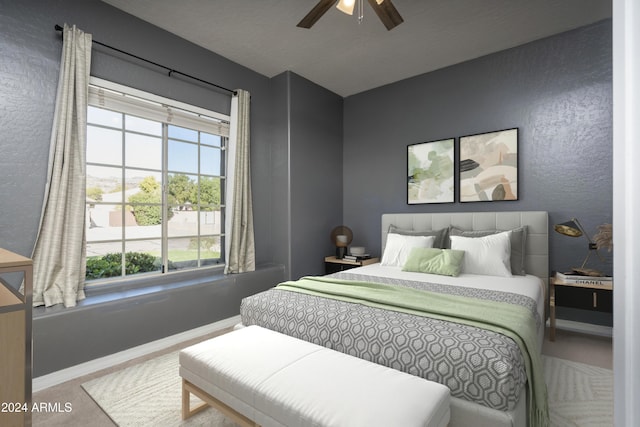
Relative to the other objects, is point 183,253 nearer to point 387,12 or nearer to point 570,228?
point 387,12

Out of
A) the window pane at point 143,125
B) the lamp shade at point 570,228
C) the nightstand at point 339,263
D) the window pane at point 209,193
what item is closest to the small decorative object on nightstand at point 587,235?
the lamp shade at point 570,228

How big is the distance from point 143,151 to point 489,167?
3672 millimetres

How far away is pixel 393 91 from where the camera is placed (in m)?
4.24

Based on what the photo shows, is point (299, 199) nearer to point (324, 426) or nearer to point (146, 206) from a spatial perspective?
point (146, 206)

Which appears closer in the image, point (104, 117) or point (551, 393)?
point (551, 393)

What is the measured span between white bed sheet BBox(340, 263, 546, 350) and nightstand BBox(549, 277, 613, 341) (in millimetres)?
124

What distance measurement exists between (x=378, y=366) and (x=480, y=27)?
3.23 metres

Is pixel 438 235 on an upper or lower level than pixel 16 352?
upper

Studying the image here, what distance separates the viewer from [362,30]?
3.05m

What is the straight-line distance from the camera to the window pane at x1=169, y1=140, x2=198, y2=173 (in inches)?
127

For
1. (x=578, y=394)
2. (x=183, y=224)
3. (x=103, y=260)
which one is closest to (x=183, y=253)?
(x=183, y=224)

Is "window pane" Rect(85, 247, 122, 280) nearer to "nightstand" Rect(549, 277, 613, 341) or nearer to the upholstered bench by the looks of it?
the upholstered bench

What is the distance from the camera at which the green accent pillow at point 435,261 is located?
9.29 feet

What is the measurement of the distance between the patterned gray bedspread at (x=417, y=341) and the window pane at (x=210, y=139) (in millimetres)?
2157
